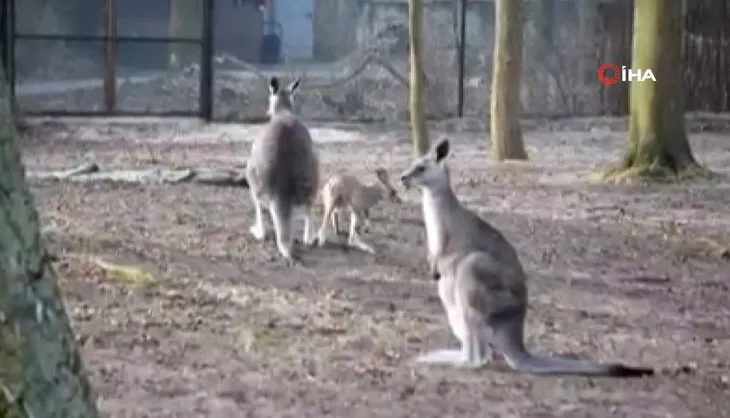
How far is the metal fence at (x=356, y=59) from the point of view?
20.2m

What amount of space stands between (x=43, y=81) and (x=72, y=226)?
1061cm

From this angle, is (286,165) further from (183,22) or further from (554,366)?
(183,22)

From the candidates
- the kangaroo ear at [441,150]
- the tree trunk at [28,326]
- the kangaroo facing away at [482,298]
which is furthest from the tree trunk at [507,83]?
the tree trunk at [28,326]

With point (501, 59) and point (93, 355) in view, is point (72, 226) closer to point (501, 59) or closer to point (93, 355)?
point (93, 355)

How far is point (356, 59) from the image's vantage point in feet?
70.5

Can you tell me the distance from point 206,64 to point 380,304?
11.5m

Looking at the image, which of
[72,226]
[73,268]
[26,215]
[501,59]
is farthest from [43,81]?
[26,215]

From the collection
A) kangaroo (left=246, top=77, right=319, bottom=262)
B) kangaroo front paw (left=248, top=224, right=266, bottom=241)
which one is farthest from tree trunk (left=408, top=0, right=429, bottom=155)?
kangaroo (left=246, top=77, right=319, bottom=262)

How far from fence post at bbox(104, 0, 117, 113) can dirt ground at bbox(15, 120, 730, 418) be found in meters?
5.02

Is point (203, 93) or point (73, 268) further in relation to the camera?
point (203, 93)

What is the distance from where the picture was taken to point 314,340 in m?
6.98

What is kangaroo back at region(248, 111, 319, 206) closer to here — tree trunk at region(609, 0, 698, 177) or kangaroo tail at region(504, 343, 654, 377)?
kangaroo tail at region(504, 343, 654, 377)

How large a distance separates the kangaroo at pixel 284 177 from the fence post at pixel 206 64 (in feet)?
30.7

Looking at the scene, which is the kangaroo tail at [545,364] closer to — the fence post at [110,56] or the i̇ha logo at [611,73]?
the fence post at [110,56]
